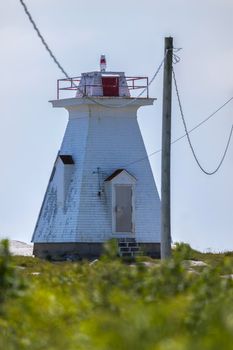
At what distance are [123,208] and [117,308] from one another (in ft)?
107

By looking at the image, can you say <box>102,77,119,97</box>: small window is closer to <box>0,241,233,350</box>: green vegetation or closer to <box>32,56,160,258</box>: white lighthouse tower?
<box>32,56,160,258</box>: white lighthouse tower

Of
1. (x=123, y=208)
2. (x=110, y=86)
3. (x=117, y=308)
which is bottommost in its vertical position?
(x=117, y=308)

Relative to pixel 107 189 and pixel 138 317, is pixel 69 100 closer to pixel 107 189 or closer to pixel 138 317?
pixel 107 189

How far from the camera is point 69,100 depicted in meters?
41.9

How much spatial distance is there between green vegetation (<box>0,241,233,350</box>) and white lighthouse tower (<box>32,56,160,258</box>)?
2849cm

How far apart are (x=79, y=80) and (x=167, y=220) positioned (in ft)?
42.1

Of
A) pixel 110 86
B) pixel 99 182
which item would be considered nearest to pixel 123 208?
pixel 99 182

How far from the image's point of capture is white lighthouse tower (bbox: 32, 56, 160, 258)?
40.1 metres

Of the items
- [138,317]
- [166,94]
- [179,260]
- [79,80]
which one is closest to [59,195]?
[79,80]

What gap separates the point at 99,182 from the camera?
133ft

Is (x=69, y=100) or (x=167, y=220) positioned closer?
(x=167, y=220)

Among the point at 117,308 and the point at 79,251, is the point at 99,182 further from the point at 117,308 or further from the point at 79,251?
the point at 117,308

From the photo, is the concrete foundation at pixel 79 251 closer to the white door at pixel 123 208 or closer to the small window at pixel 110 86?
the white door at pixel 123 208

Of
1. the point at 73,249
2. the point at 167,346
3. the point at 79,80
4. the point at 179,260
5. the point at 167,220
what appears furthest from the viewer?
the point at 79,80
